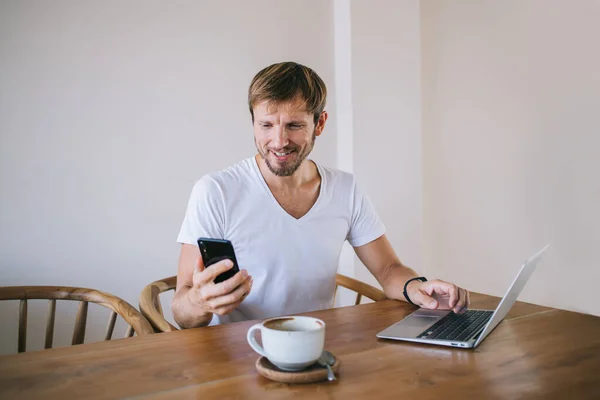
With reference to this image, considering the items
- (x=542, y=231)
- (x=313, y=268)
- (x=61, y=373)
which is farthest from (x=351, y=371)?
(x=542, y=231)

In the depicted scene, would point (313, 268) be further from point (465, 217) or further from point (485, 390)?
point (465, 217)

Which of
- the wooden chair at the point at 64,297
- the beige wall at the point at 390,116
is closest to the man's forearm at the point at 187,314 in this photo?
the wooden chair at the point at 64,297

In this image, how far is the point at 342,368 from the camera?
90cm

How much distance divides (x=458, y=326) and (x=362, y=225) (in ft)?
2.04

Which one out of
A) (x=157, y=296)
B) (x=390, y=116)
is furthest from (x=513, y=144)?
(x=157, y=296)

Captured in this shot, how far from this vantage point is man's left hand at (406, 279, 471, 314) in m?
1.28

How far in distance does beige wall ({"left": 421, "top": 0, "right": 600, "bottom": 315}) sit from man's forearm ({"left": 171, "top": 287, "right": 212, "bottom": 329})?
5.11ft

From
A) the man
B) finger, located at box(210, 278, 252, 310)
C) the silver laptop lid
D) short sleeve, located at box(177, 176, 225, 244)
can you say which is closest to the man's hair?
the man

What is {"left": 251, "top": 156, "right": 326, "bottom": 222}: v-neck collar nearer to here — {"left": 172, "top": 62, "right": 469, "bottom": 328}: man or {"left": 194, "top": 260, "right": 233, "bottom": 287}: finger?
{"left": 172, "top": 62, "right": 469, "bottom": 328}: man

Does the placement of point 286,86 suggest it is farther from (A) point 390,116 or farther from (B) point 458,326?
(A) point 390,116

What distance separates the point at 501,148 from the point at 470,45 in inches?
21.0

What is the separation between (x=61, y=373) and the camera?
88cm

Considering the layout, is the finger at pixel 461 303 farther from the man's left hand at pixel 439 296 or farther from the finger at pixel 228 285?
the finger at pixel 228 285

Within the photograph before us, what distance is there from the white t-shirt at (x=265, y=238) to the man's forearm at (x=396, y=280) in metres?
0.17
